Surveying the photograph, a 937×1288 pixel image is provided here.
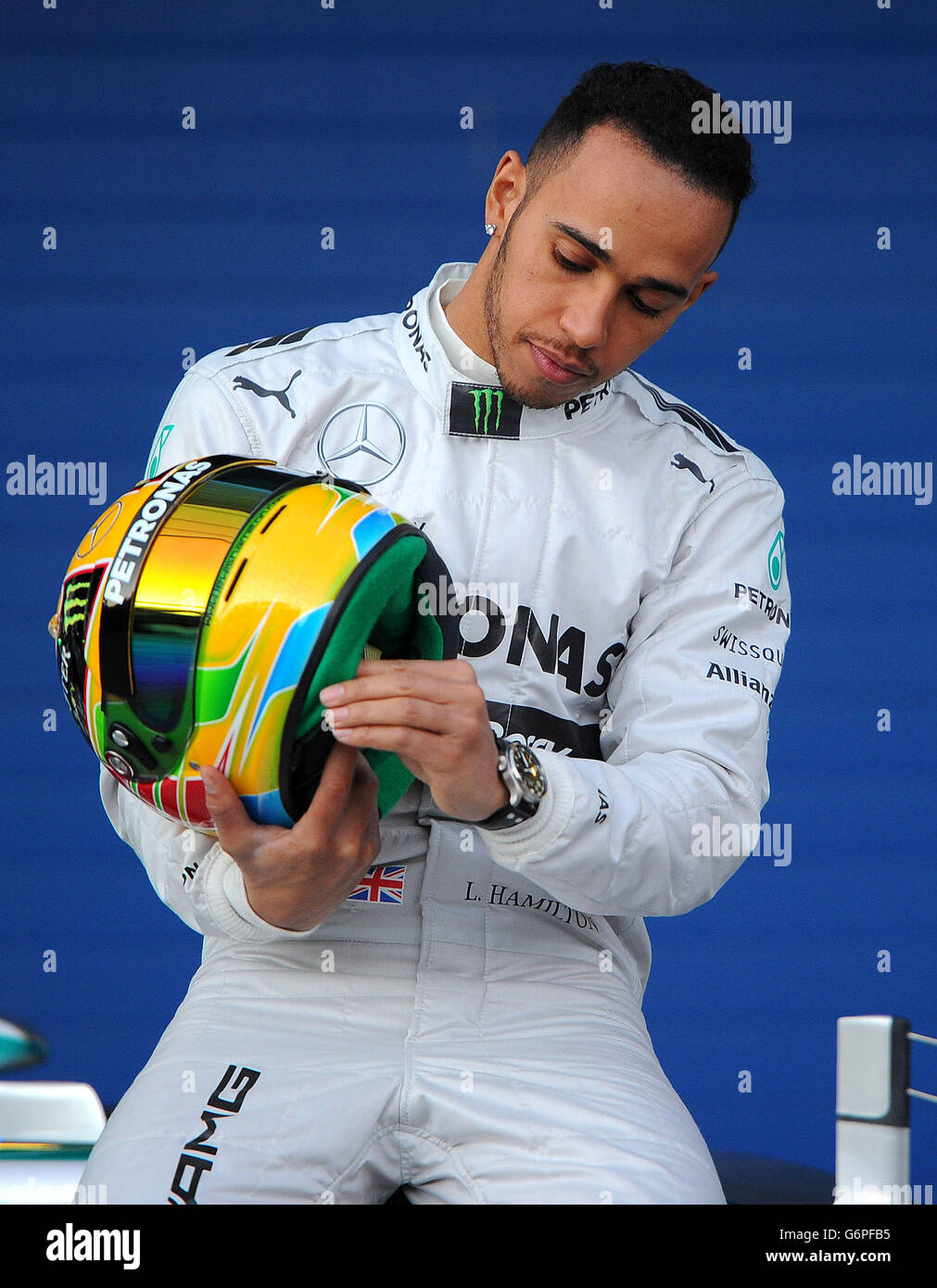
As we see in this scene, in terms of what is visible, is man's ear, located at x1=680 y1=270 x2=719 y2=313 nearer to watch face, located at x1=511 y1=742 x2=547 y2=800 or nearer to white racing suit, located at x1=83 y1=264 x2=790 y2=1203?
white racing suit, located at x1=83 y1=264 x2=790 y2=1203

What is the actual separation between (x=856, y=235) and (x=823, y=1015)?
165 cm

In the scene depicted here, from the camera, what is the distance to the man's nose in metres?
1.31

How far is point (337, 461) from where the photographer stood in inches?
55.2

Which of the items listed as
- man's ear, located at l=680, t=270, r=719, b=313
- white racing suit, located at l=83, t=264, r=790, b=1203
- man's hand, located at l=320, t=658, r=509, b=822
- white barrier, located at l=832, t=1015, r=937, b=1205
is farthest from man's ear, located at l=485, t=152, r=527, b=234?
white barrier, located at l=832, t=1015, r=937, b=1205

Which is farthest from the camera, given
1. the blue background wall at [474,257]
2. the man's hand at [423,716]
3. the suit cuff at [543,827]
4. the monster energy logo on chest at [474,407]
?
the blue background wall at [474,257]

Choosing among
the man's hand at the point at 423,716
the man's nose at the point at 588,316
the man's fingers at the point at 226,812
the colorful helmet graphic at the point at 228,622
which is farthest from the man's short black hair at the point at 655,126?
the man's fingers at the point at 226,812

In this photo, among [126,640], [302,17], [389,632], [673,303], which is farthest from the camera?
[302,17]

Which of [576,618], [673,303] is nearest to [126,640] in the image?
[576,618]

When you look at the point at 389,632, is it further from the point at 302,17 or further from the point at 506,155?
the point at 302,17

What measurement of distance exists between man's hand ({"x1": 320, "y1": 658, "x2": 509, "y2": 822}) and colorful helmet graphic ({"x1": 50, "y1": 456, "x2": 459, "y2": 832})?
46 mm

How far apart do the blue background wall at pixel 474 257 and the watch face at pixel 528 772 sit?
1759mm

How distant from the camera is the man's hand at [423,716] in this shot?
1.04 meters

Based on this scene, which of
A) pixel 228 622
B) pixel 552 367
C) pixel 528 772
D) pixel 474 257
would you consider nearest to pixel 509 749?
pixel 528 772

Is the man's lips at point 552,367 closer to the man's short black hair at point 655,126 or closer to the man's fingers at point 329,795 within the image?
the man's short black hair at point 655,126
